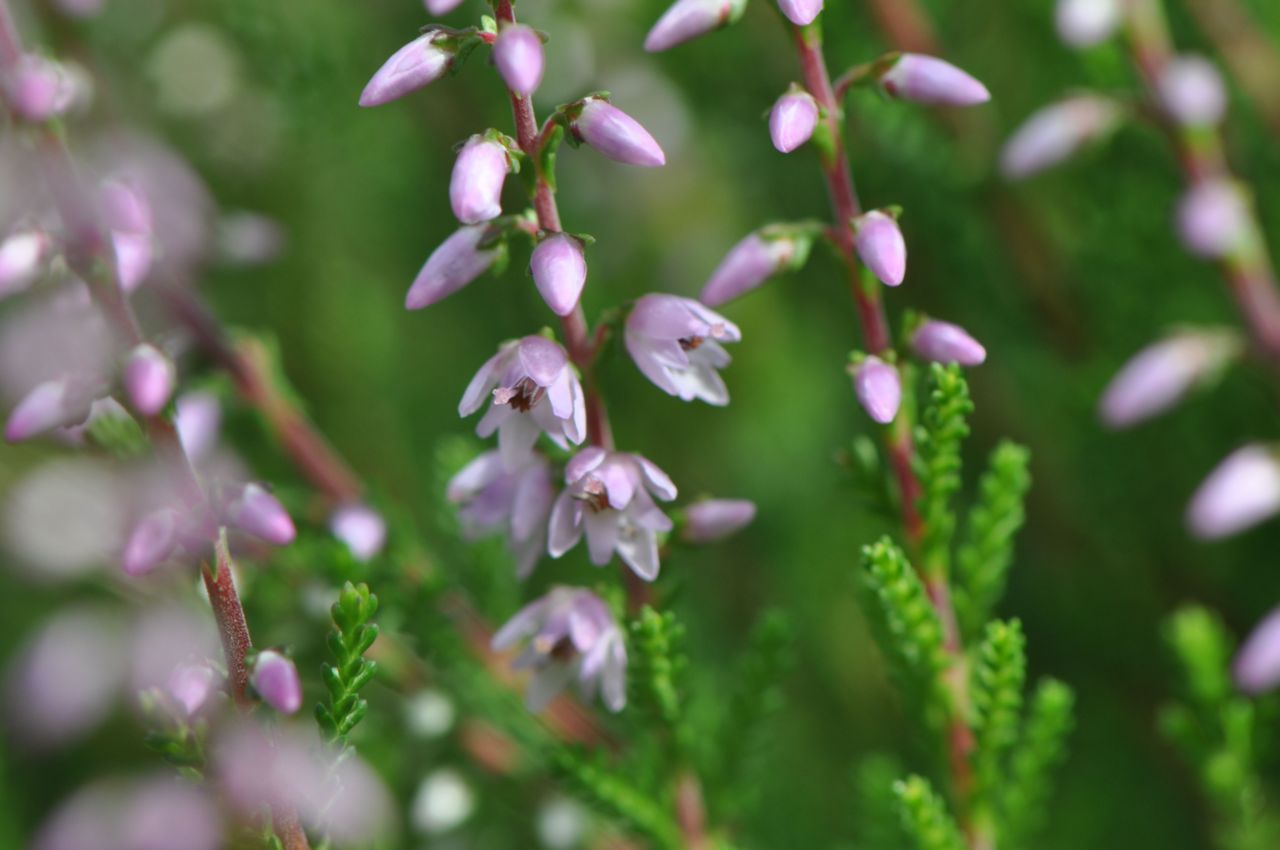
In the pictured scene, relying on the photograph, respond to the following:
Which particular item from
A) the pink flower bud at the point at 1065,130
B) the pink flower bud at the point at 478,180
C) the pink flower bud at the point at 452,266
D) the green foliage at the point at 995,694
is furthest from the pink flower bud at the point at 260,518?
the pink flower bud at the point at 1065,130

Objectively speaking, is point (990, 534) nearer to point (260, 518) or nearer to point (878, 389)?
point (878, 389)

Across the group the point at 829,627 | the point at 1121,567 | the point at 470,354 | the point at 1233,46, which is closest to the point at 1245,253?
the point at 1233,46

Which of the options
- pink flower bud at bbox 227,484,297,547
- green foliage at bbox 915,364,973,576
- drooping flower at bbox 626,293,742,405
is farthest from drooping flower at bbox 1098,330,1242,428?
pink flower bud at bbox 227,484,297,547

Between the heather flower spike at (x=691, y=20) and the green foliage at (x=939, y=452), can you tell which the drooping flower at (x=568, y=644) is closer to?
the green foliage at (x=939, y=452)

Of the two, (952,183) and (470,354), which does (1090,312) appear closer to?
(952,183)

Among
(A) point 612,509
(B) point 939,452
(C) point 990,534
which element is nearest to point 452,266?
(A) point 612,509

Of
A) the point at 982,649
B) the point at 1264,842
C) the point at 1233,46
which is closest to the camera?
the point at 982,649
